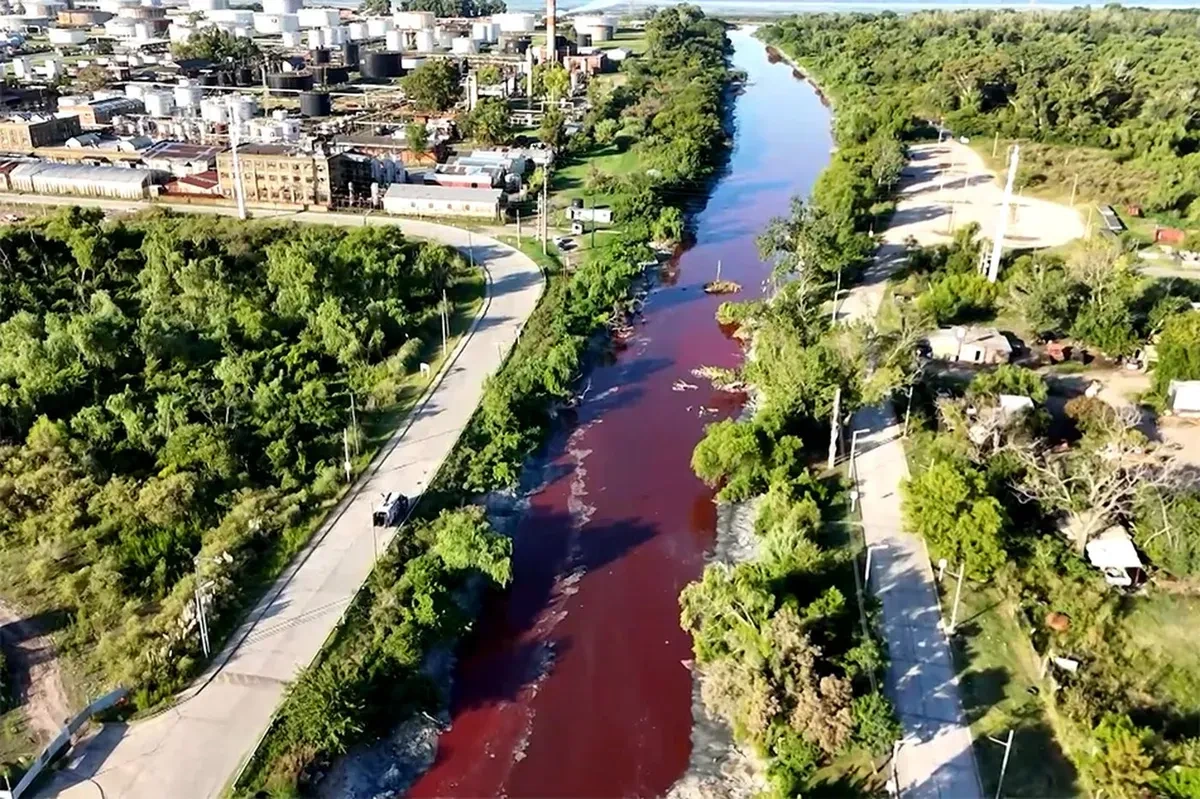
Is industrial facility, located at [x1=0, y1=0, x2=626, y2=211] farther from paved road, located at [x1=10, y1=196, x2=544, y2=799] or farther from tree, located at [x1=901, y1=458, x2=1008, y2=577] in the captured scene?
tree, located at [x1=901, y1=458, x2=1008, y2=577]

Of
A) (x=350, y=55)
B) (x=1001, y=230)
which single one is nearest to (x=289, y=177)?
(x=1001, y=230)

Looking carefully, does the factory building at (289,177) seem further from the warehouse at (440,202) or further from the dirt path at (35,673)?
the dirt path at (35,673)

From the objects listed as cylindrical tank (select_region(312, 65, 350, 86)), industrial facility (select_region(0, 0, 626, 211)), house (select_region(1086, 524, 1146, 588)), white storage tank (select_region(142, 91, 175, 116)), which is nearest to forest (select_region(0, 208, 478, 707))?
industrial facility (select_region(0, 0, 626, 211))

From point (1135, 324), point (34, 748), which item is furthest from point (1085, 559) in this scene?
point (34, 748)

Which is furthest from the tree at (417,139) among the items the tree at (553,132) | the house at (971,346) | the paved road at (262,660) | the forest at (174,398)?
the house at (971,346)

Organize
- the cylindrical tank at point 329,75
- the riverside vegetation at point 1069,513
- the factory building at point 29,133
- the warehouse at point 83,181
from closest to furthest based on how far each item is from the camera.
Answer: the riverside vegetation at point 1069,513 → the warehouse at point 83,181 → the factory building at point 29,133 → the cylindrical tank at point 329,75

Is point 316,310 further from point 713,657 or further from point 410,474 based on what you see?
point 713,657
